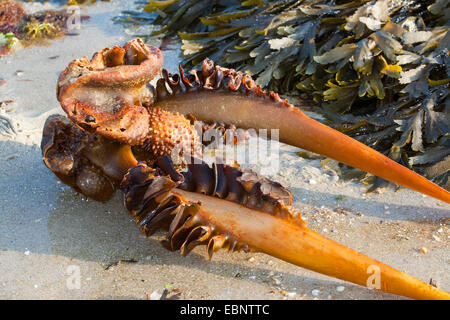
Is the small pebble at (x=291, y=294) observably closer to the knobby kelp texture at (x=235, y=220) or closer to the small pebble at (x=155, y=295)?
the knobby kelp texture at (x=235, y=220)

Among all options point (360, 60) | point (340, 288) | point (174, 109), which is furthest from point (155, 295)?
point (360, 60)

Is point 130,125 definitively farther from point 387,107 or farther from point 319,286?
point 387,107

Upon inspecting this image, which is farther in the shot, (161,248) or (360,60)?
(360,60)

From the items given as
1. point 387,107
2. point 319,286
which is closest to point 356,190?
point 387,107

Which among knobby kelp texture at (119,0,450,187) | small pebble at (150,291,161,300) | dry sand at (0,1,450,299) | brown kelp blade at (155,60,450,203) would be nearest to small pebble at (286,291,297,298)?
dry sand at (0,1,450,299)

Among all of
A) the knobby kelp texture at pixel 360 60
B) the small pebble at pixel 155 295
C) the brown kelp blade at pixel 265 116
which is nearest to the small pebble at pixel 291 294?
the small pebble at pixel 155 295

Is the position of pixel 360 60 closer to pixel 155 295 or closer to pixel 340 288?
pixel 340 288
